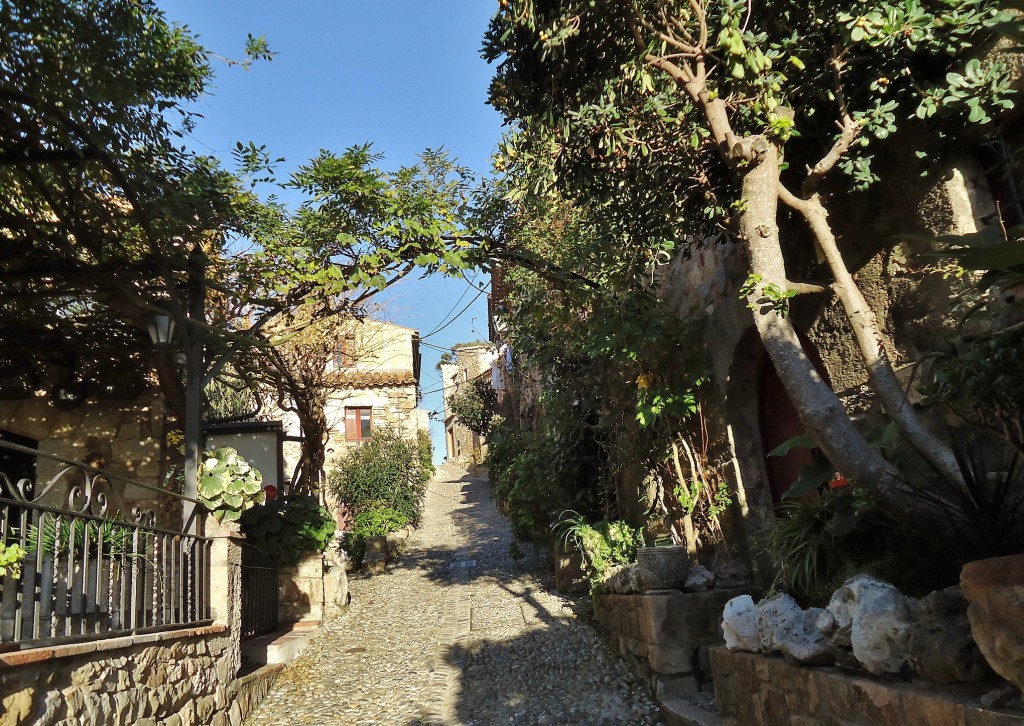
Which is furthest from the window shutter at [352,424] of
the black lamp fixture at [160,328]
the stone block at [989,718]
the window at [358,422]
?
the stone block at [989,718]

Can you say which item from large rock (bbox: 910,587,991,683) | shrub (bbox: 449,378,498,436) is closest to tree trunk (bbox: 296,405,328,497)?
shrub (bbox: 449,378,498,436)

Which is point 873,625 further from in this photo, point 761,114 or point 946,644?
point 761,114

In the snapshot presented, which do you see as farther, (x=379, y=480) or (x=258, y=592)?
(x=379, y=480)

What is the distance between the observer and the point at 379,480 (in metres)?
12.9

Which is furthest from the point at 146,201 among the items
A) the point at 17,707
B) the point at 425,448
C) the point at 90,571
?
the point at 425,448

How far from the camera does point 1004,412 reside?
2439mm

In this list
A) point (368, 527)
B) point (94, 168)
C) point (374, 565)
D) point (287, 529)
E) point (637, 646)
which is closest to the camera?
point (637, 646)

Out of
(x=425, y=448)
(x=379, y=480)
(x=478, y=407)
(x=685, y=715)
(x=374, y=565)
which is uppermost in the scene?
(x=478, y=407)

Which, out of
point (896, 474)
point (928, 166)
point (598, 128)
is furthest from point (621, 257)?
point (896, 474)

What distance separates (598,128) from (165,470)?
5960 millimetres

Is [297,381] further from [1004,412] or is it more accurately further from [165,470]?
[1004,412]

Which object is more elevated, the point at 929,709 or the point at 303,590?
the point at 303,590

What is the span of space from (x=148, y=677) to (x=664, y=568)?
309 centimetres

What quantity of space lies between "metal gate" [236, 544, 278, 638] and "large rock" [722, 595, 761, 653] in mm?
3777
